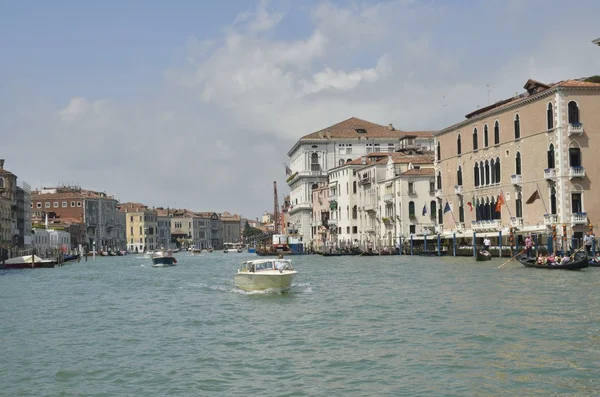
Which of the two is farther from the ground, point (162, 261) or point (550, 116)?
point (550, 116)

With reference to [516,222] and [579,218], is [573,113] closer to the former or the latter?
[579,218]

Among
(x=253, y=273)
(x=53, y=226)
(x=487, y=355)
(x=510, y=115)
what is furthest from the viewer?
(x=53, y=226)

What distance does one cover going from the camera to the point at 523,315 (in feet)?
56.3

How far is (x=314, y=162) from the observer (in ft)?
288

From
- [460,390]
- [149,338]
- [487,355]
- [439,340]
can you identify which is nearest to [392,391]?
[460,390]

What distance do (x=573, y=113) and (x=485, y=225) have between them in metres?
9.71

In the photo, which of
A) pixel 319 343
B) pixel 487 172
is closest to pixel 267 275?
pixel 319 343

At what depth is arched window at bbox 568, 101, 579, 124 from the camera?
1526 inches

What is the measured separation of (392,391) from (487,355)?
268 cm

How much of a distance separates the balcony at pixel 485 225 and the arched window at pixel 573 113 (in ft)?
26.9

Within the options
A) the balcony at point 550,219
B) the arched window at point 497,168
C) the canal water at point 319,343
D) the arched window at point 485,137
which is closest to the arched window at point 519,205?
the arched window at point 497,168

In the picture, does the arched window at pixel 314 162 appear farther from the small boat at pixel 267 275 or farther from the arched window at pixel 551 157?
the small boat at pixel 267 275

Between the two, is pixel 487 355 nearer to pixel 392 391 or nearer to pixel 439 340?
pixel 439 340

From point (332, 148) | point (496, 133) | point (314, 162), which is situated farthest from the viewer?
point (314, 162)
